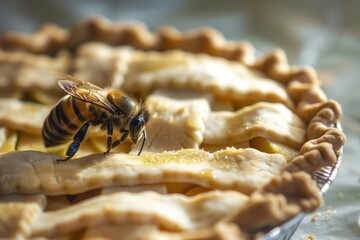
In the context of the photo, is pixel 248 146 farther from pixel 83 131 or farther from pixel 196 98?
pixel 83 131

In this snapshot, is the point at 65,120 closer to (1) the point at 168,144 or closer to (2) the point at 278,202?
(1) the point at 168,144

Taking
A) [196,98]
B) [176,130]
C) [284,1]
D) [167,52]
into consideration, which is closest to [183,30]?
[284,1]

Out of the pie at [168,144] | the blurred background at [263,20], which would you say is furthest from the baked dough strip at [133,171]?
the blurred background at [263,20]

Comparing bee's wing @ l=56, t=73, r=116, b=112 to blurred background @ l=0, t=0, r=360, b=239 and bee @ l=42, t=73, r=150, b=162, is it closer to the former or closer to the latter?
bee @ l=42, t=73, r=150, b=162

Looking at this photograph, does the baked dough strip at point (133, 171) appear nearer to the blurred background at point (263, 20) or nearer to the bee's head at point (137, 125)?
the bee's head at point (137, 125)

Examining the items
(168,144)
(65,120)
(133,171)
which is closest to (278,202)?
(133,171)
